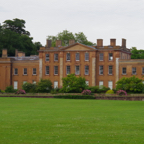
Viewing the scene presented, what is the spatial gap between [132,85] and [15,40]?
144ft

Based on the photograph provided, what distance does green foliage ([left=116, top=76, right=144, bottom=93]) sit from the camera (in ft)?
233

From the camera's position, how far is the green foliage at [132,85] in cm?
7100

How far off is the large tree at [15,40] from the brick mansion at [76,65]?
1427 cm

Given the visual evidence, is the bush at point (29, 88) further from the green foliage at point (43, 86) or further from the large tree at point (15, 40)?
the large tree at point (15, 40)

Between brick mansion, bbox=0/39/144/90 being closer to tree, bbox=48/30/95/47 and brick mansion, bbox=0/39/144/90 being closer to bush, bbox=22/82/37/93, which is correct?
bush, bbox=22/82/37/93

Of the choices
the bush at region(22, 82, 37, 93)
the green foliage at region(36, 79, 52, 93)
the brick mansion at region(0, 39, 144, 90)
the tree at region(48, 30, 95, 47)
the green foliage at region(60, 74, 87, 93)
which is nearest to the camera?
the green foliage at region(60, 74, 87, 93)

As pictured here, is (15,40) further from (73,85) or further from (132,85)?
(132,85)

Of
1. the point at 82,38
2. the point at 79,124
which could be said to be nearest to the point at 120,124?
the point at 79,124

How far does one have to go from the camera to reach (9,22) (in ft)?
382

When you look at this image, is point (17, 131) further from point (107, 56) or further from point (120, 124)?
point (107, 56)

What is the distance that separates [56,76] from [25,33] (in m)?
37.3

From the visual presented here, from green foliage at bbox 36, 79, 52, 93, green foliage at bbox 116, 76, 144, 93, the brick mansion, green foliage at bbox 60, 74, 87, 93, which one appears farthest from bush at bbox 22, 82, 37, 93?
green foliage at bbox 116, 76, 144, 93

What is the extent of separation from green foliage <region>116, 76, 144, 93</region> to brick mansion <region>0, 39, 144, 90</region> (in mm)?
9164

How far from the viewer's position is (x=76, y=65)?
86125mm
